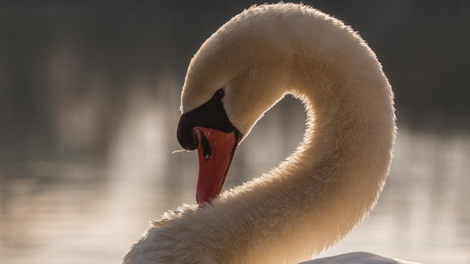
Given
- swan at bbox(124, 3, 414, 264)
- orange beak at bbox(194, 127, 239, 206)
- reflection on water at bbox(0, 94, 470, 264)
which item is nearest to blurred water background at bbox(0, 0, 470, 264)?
reflection on water at bbox(0, 94, 470, 264)

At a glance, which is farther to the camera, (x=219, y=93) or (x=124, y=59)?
(x=124, y=59)

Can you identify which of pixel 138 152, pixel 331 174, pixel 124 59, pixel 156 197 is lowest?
pixel 331 174

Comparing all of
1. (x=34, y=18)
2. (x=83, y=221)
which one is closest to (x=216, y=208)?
(x=83, y=221)

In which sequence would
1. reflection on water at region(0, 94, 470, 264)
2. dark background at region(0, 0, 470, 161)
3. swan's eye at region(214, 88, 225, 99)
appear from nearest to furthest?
1. swan's eye at region(214, 88, 225, 99)
2. reflection on water at region(0, 94, 470, 264)
3. dark background at region(0, 0, 470, 161)

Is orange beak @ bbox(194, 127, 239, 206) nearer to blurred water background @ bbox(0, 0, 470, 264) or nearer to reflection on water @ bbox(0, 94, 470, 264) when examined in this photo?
reflection on water @ bbox(0, 94, 470, 264)

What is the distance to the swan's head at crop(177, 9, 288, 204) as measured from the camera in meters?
2.89

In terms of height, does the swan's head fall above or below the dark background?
below

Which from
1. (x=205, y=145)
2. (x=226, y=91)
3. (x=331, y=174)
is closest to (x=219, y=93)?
(x=226, y=91)

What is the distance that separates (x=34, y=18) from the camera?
1618 inches

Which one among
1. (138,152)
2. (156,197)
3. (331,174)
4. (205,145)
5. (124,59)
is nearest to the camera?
(331,174)

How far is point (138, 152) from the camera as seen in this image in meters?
13.4

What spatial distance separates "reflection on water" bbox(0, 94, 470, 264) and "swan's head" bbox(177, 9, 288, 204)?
468 cm

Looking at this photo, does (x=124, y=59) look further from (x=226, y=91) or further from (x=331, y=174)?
(x=331, y=174)

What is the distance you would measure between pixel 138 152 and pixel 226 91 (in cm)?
1060
